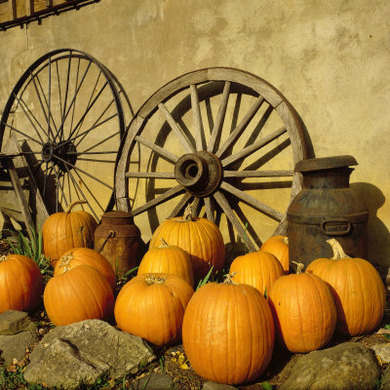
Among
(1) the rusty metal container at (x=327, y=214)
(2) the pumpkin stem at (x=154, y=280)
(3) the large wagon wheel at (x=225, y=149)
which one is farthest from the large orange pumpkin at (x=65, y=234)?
(1) the rusty metal container at (x=327, y=214)

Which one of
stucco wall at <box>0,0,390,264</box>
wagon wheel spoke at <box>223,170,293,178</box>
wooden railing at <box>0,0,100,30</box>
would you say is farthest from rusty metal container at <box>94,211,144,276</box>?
wooden railing at <box>0,0,100,30</box>

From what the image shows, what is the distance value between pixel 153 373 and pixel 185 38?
341 centimetres

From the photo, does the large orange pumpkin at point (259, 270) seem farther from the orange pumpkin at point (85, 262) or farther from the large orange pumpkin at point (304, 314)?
the orange pumpkin at point (85, 262)

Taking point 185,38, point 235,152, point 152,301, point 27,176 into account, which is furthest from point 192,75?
point 27,176

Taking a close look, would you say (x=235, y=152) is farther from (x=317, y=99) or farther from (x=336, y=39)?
(x=336, y=39)

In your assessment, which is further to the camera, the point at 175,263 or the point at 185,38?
the point at 185,38

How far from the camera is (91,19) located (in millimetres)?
4992

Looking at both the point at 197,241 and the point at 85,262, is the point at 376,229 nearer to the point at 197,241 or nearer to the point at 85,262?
the point at 197,241

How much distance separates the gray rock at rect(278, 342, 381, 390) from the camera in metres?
1.74

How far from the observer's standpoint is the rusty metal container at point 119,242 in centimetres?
346

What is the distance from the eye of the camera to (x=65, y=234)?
3979 millimetres

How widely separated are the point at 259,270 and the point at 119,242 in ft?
4.62

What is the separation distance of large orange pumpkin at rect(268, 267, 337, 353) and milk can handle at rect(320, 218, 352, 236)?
24.1 inches

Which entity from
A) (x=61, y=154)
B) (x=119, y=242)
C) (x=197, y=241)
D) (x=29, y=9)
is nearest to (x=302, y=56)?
(x=197, y=241)
